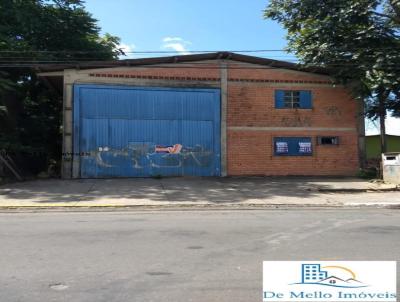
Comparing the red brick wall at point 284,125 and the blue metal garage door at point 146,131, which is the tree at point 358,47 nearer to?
the red brick wall at point 284,125

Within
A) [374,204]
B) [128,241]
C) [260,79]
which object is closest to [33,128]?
[260,79]

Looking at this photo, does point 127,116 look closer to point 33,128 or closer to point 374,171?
point 33,128

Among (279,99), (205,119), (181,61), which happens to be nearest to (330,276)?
(205,119)

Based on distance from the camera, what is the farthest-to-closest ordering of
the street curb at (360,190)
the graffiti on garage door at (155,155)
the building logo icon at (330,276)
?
1. the graffiti on garage door at (155,155)
2. the street curb at (360,190)
3. the building logo icon at (330,276)

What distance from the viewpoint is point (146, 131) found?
23500 mm

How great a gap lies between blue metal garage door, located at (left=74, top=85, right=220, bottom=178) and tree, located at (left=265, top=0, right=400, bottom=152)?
18.5ft

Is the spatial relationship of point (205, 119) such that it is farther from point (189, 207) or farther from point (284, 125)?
point (189, 207)

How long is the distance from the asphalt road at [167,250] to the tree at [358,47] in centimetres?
1270

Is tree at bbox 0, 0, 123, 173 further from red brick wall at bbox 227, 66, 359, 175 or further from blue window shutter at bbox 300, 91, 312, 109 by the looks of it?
blue window shutter at bbox 300, 91, 312, 109

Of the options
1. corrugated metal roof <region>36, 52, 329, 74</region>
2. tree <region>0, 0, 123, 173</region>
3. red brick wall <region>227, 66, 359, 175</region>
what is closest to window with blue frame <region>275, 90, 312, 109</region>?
red brick wall <region>227, 66, 359, 175</region>

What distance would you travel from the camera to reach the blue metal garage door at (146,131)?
75.7ft

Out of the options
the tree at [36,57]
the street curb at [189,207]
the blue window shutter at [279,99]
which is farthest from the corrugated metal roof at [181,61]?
the street curb at [189,207]

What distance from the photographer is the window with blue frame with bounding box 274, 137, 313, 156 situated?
24.8m

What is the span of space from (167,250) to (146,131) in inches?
623
